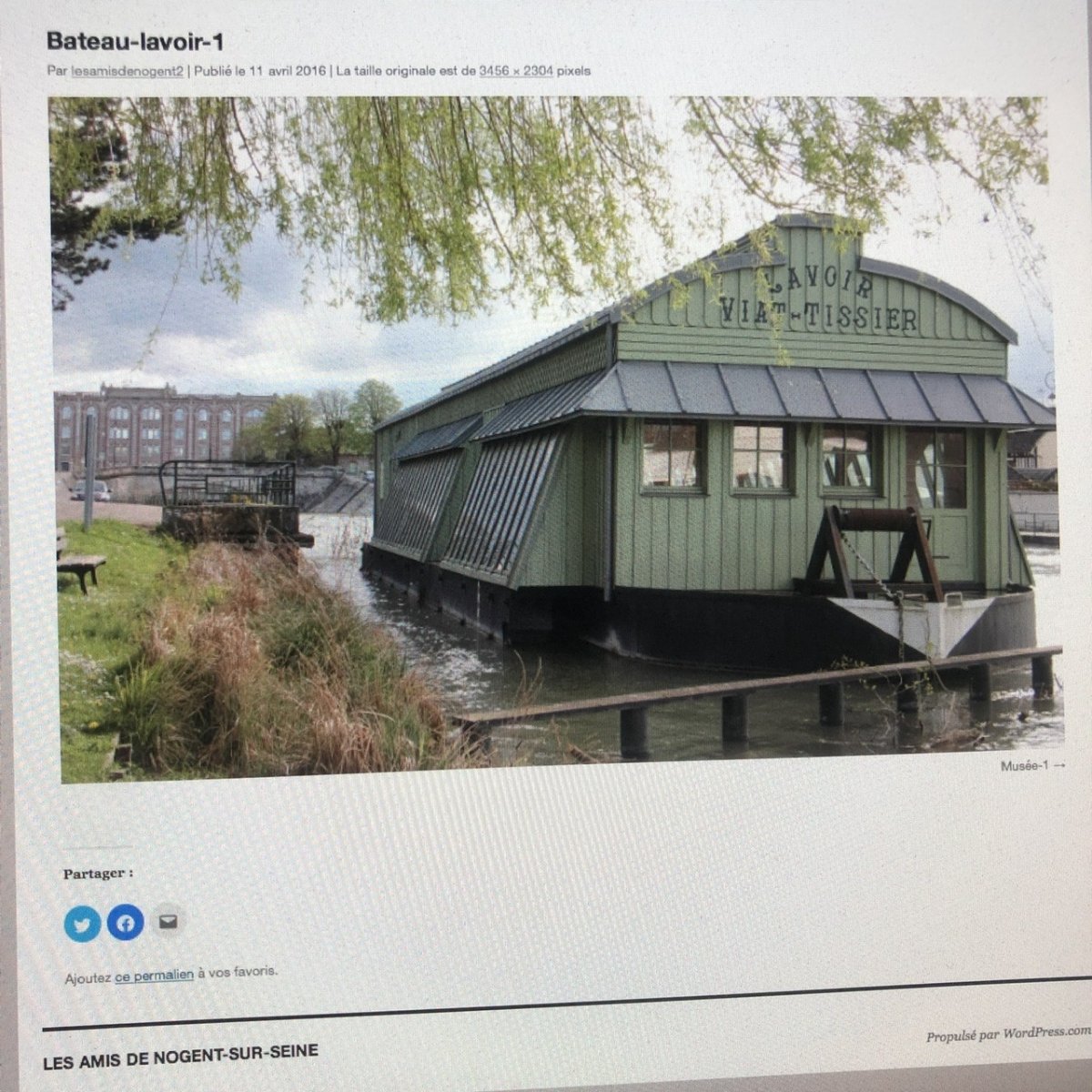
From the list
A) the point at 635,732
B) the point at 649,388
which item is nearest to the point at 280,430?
the point at 635,732

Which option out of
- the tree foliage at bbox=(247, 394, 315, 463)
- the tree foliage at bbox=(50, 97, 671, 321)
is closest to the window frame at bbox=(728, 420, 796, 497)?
the tree foliage at bbox=(50, 97, 671, 321)

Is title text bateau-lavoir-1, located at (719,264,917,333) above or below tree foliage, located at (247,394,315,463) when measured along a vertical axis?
above

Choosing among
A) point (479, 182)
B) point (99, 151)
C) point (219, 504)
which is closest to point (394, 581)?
point (219, 504)

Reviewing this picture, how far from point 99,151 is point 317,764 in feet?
5.20

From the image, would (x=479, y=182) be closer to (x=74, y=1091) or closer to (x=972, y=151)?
(x=972, y=151)

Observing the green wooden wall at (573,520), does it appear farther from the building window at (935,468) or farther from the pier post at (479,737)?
the pier post at (479,737)

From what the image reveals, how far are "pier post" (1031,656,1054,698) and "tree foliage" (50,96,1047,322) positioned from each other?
1.07 m

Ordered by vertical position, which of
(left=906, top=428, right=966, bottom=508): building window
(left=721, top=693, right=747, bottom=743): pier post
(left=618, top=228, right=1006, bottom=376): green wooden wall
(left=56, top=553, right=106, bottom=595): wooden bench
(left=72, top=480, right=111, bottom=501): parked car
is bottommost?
(left=721, top=693, right=747, bottom=743): pier post

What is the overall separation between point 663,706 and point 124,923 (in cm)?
165

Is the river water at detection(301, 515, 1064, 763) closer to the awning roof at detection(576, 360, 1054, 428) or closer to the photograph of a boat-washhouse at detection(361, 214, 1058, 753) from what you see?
the photograph of a boat-washhouse at detection(361, 214, 1058, 753)

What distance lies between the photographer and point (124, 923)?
6.91 feet

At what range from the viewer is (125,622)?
267 centimetres

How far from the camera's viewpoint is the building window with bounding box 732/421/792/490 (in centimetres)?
558

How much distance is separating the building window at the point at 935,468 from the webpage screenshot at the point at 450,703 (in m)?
2.30
